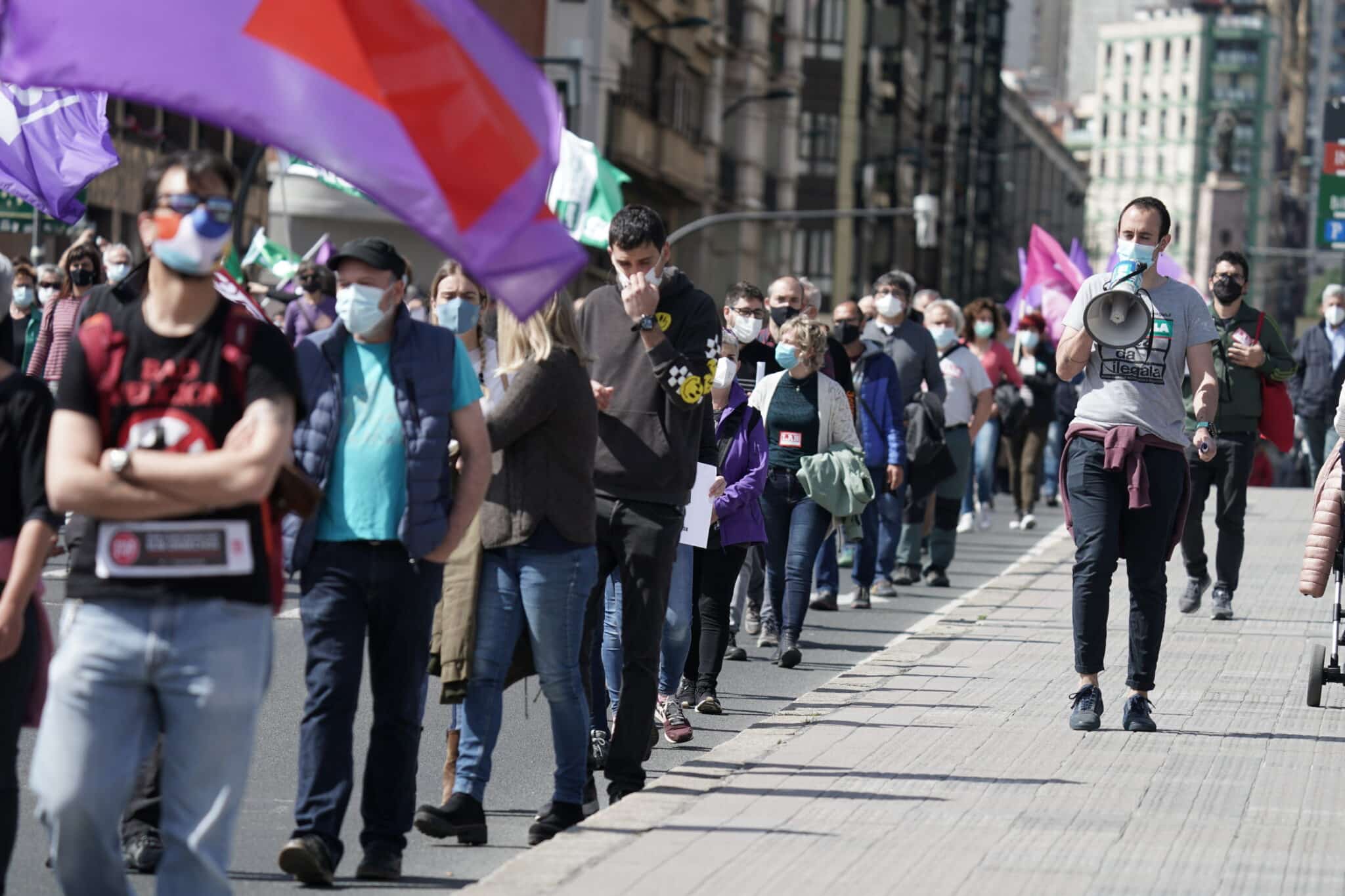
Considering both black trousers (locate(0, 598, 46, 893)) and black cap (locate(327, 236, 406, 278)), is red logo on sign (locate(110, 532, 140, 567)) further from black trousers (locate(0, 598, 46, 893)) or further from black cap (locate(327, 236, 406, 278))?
black cap (locate(327, 236, 406, 278))

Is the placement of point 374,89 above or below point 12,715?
above


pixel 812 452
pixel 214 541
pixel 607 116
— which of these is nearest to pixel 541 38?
pixel 607 116

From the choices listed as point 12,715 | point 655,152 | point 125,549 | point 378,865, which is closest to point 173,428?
point 125,549

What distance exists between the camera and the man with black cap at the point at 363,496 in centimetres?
652

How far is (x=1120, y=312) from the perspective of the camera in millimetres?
9422

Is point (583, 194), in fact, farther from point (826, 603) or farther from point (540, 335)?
point (540, 335)

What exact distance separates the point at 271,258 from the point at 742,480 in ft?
46.8

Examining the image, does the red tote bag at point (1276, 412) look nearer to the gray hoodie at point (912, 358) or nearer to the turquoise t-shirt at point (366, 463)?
the gray hoodie at point (912, 358)

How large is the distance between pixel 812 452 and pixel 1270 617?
12.0 feet

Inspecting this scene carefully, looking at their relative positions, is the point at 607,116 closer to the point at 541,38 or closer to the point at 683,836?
the point at 541,38

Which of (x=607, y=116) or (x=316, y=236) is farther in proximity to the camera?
(x=607, y=116)

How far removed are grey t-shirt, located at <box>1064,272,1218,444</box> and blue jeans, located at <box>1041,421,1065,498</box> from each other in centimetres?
1528

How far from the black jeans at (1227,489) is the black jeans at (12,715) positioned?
933cm

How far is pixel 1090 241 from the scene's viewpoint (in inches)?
6993
